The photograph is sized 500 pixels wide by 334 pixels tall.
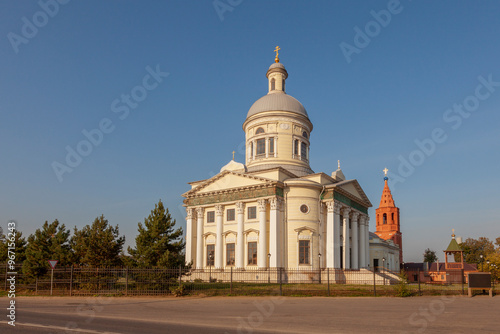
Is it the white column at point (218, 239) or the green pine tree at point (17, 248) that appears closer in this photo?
the green pine tree at point (17, 248)

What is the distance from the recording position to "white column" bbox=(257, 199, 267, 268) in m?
34.2

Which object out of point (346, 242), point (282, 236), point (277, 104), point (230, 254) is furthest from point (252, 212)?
point (277, 104)

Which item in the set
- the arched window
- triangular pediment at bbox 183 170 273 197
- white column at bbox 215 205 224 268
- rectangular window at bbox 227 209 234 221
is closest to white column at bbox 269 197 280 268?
triangular pediment at bbox 183 170 273 197

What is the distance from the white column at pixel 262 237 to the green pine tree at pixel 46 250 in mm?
15292

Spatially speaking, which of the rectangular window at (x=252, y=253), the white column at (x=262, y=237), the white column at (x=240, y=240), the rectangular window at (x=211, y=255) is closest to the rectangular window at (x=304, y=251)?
the white column at (x=262, y=237)

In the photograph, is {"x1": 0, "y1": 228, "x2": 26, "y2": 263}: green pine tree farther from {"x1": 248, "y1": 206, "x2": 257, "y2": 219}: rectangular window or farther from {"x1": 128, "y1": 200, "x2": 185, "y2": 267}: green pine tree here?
{"x1": 248, "y1": 206, "x2": 257, "y2": 219}: rectangular window

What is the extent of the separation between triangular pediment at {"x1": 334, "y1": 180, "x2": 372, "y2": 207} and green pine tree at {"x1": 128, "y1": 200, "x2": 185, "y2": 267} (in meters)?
18.8

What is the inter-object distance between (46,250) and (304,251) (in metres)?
20.2

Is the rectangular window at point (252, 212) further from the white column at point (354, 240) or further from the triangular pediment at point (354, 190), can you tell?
the white column at point (354, 240)

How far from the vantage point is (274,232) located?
3422 centimetres

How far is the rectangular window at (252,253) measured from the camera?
3550cm

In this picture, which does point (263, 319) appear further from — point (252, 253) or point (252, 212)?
point (252, 212)

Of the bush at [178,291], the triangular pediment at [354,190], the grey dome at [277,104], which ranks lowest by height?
the bush at [178,291]

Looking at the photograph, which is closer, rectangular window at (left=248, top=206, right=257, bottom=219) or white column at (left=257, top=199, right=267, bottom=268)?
white column at (left=257, top=199, right=267, bottom=268)
